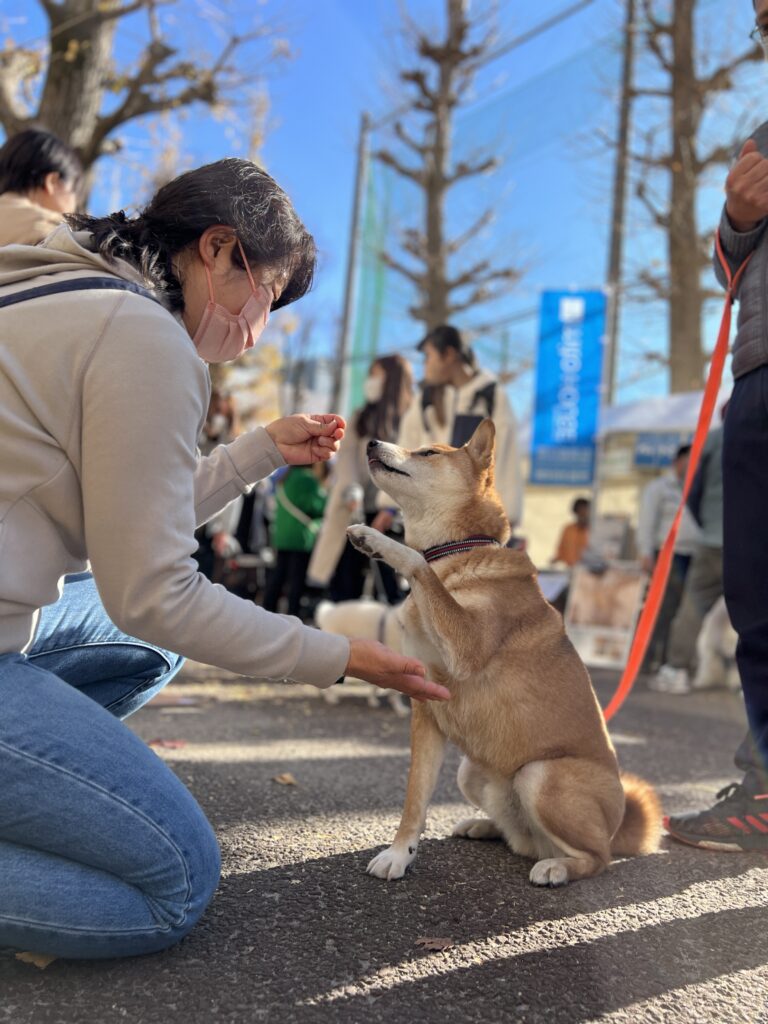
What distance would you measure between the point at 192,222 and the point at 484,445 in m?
1.32

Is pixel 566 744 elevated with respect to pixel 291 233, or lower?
lower

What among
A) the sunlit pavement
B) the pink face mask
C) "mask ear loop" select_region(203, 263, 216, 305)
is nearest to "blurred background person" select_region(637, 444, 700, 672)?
the sunlit pavement

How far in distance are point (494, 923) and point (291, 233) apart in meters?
1.69

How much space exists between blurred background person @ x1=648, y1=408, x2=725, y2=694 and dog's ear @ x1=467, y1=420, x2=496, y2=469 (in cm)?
393

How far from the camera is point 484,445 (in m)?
2.87

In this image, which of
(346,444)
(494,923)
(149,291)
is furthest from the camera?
(346,444)

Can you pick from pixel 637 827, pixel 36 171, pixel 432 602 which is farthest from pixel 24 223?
pixel 637 827

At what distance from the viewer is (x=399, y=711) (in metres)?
5.10

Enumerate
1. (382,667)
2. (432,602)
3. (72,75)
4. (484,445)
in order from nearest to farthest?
1. (382,667)
2. (432,602)
3. (484,445)
4. (72,75)

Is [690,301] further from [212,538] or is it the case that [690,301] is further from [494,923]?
[494,923]

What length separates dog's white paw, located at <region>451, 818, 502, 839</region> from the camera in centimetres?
263

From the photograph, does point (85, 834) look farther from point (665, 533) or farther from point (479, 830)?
point (665, 533)

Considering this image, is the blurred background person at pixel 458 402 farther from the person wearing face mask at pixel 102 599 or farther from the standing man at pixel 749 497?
the person wearing face mask at pixel 102 599

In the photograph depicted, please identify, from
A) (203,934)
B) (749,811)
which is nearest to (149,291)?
(203,934)
